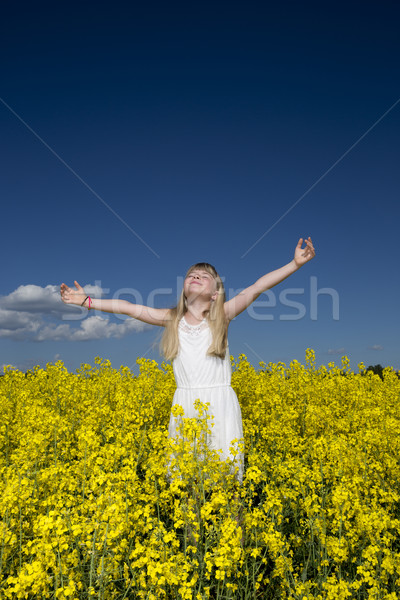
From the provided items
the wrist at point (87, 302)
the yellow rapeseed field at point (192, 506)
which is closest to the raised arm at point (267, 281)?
the yellow rapeseed field at point (192, 506)

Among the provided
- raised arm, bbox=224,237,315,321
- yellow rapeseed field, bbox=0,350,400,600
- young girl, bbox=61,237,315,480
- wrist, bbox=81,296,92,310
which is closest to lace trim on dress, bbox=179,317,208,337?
young girl, bbox=61,237,315,480

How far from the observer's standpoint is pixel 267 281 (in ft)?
13.2

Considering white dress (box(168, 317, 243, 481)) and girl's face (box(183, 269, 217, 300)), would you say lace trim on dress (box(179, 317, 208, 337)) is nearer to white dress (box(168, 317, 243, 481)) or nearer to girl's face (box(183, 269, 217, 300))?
white dress (box(168, 317, 243, 481))

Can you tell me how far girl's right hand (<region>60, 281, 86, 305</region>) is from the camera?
14.3 ft

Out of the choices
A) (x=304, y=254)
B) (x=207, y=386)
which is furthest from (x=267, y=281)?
(x=207, y=386)

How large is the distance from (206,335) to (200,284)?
47 centimetres

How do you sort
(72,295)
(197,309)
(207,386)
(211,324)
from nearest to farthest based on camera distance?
(207,386) → (211,324) → (197,309) → (72,295)

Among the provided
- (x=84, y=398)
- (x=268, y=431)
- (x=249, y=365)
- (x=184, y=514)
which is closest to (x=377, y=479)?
(x=268, y=431)

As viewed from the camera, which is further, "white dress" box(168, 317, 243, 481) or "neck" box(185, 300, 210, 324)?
"neck" box(185, 300, 210, 324)

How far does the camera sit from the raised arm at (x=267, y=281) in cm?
403

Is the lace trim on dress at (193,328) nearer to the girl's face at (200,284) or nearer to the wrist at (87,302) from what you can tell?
the girl's face at (200,284)

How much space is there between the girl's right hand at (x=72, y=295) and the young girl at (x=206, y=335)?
185 millimetres

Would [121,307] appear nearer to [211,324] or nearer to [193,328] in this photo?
[193,328]

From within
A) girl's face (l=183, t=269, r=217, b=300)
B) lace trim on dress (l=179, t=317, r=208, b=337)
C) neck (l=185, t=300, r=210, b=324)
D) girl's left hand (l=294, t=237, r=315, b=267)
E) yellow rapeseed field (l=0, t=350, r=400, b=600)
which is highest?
girl's left hand (l=294, t=237, r=315, b=267)
